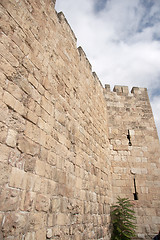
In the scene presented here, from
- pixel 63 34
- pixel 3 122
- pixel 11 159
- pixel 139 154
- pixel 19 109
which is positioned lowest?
pixel 11 159

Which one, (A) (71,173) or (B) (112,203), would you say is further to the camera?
(B) (112,203)

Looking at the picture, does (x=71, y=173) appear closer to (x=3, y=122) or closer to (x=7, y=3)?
(x=3, y=122)

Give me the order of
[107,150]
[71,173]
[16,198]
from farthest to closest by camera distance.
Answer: [107,150], [71,173], [16,198]

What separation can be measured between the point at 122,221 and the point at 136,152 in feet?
7.53

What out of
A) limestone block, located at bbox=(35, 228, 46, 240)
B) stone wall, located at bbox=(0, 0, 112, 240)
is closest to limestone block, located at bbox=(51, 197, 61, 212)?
stone wall, located at bbox=(0, 0, 112, 240)

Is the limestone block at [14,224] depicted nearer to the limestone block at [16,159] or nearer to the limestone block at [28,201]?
the limestone block at [28,201]

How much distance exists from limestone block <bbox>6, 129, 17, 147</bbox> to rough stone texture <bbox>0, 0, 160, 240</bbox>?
1cm

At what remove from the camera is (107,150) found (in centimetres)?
654

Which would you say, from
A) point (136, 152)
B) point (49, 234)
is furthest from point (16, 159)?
point (136, 152)

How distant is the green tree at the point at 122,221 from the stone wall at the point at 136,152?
39 centimetres

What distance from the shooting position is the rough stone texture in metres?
2.30

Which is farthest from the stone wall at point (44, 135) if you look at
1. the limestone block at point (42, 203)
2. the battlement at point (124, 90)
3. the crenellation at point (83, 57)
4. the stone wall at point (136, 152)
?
the battlement at point (124, 90)

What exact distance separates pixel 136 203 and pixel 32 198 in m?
4.57

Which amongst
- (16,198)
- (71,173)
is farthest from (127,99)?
(16,198)
